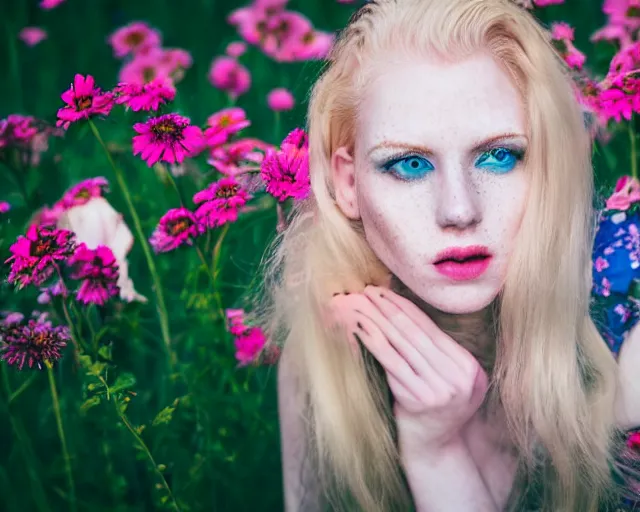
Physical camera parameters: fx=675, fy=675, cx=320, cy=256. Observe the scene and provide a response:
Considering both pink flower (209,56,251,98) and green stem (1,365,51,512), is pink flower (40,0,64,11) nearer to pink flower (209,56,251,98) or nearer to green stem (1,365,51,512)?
pink flower (209,56,251,98)

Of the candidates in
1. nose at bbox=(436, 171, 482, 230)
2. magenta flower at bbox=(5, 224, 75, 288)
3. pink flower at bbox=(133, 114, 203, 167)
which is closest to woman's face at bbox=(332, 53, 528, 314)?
nose at bbox=(436, 171, 482, 230)

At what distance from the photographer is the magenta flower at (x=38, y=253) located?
124 centimetres

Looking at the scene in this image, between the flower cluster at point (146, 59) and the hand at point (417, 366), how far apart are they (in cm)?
52

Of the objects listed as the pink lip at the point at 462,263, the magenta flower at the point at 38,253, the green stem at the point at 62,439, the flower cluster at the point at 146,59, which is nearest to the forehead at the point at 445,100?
the pink lip at the point at 462,263

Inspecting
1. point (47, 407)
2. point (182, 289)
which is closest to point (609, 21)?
point (182, 289)

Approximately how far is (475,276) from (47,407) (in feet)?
2.70

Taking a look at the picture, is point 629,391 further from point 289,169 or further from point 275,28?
point 275,28

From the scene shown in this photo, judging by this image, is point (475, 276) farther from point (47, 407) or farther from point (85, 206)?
point (47, 407)

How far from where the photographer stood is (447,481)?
1148 mm

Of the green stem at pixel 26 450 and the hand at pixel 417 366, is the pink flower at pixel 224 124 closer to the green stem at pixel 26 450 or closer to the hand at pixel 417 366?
the hand at pixel 417 366

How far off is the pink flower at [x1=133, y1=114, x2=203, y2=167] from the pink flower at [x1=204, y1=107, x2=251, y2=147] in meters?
0.04

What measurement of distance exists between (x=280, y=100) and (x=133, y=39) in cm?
29

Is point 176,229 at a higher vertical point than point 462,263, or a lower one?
higher

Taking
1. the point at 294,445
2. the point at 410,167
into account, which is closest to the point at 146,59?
the point at 410,167
